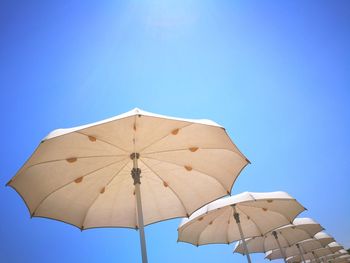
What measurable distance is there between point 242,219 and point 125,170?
23.0 ft

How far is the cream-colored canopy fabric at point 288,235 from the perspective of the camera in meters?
14.6

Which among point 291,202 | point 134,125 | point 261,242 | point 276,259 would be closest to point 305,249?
point 276,259

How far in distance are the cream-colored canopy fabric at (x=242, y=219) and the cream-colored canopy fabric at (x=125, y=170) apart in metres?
2.37

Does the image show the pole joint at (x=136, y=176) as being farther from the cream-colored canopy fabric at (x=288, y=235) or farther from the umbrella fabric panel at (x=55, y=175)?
the cream-colored canopy fabric at (x=288, y=235)

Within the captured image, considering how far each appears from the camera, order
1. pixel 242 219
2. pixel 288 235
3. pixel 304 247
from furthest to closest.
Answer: pixel 304 247 → pixel 288 235 → pixel 242 219

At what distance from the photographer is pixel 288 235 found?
53.3 ft

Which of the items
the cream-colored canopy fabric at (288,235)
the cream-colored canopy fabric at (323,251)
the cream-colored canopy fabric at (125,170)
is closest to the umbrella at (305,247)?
the cream-colored canopy fabric at (288,235)

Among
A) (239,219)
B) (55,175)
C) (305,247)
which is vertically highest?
(305,247)

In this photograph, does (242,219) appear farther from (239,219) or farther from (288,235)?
(288,235)

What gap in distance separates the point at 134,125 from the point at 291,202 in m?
7.64

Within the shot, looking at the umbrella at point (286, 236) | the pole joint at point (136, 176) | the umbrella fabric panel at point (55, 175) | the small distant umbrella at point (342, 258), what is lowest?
the pole joint at point (136, 176)

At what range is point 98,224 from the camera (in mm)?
7305

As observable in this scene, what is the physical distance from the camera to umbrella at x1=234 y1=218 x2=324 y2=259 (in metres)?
14.6

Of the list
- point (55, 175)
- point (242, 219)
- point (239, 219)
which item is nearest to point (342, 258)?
point (242, 219)
